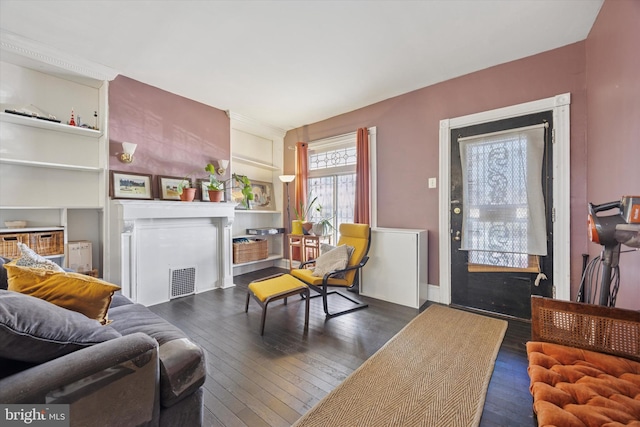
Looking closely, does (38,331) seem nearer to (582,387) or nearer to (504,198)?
(582,387)

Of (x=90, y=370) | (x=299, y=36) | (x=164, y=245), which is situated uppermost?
(x=299, y=36)

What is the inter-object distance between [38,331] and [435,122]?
370cm

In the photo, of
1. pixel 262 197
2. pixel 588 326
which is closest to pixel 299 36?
pixel 588 326

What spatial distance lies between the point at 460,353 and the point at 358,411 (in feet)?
3.50

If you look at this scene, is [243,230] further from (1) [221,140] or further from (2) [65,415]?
(2) [65,415]

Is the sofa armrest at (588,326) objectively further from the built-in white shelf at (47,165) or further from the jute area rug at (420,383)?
the built-in white shelf at (47,165)

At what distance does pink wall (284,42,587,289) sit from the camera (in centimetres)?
247

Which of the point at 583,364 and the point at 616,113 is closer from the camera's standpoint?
the point at 583,364

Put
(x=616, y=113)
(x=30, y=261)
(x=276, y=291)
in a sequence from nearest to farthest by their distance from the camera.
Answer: (x=30, y=261)
(x=616, y=113)
(x=276, y=291)

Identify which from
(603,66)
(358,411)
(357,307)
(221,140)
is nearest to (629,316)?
(358,411)

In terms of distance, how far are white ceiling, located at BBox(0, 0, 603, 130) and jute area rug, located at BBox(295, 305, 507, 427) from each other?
2.73 m

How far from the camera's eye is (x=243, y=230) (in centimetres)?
474

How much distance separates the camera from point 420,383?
1699mm

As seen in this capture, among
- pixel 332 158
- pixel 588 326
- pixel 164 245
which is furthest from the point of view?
pixel 332 158
